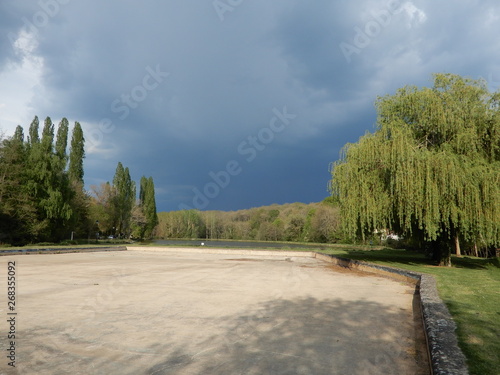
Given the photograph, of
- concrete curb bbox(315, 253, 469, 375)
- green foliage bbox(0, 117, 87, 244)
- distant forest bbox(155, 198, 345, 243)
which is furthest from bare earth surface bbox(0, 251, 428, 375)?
distant forest bbox(155, 198, 345, 243)

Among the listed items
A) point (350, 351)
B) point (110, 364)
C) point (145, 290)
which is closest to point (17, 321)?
point (110, 364)

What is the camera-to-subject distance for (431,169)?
12.9 m

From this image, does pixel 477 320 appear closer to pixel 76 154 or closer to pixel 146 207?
pixel 76 154

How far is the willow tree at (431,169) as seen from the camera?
12.5m

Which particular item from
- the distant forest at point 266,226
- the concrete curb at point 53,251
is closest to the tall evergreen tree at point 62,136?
the concrete curb at point 53,251

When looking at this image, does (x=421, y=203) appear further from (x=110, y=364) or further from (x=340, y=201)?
(x=110, y=364)

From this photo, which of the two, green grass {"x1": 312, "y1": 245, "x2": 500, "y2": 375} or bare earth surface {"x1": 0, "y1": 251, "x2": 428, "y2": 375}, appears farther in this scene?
bare earth surface {"x1": 0, "y1": 251, "x2": 428, "y2": 375}

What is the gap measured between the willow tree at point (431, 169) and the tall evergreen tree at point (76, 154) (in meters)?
39.5

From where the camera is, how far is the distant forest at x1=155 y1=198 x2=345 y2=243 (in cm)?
6163

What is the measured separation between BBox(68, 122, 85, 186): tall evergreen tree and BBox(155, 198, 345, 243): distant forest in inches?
1587

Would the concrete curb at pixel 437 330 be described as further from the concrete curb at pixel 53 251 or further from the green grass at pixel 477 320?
the concrete curb at pixel 53 251

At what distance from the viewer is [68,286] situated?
9094 millimetres

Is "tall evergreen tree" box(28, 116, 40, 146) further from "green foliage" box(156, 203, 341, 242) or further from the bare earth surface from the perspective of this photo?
"green foliage" box(156, 203, 341, 242)

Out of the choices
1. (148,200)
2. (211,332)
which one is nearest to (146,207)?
(148,200)
